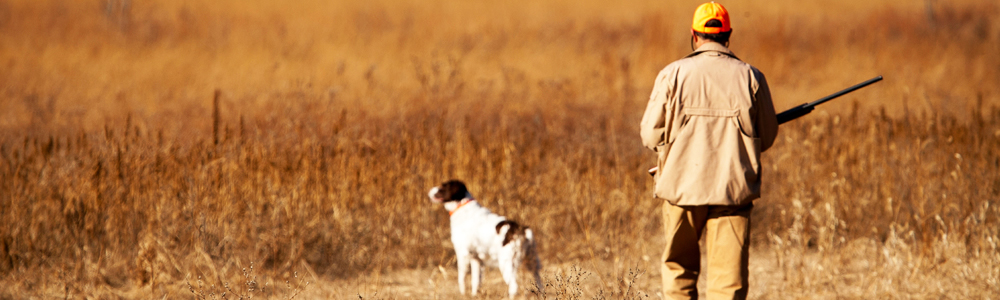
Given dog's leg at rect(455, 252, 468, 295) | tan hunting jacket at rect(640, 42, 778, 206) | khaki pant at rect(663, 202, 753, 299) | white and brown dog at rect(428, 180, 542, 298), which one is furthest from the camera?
dog's leg at rect(455, 252, 468, 295)

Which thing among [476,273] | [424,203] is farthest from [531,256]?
[424,203]

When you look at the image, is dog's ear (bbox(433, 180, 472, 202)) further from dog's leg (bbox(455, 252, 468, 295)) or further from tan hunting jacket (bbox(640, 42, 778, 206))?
tan hunting jacket (bbox(640, 42, 778, 206))

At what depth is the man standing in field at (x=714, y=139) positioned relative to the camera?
3.17 m

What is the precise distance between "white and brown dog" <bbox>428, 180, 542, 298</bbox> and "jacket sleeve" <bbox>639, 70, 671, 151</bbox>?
1380 mm

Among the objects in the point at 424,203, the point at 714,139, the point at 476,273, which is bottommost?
the point at 476,273

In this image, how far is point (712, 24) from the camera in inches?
128

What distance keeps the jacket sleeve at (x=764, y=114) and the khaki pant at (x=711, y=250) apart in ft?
0.94

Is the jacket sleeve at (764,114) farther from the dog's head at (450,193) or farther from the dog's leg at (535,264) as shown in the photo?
the dog's head at (450,193)

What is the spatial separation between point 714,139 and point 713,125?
54 mm

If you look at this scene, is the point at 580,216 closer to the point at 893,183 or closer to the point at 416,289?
the point at 416,289

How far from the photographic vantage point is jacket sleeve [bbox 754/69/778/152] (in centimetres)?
321

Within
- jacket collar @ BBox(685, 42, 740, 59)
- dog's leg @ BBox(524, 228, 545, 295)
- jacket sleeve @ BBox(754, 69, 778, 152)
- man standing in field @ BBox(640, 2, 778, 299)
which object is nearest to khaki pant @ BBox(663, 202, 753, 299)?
man standing in field @ BBox(640, 2, 778, 299)

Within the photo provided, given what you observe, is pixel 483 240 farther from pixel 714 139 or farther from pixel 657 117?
pixel 714 139

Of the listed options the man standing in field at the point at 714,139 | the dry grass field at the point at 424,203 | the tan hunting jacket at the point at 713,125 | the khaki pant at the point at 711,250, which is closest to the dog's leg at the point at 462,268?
the dry grass field at the point at 424,203
